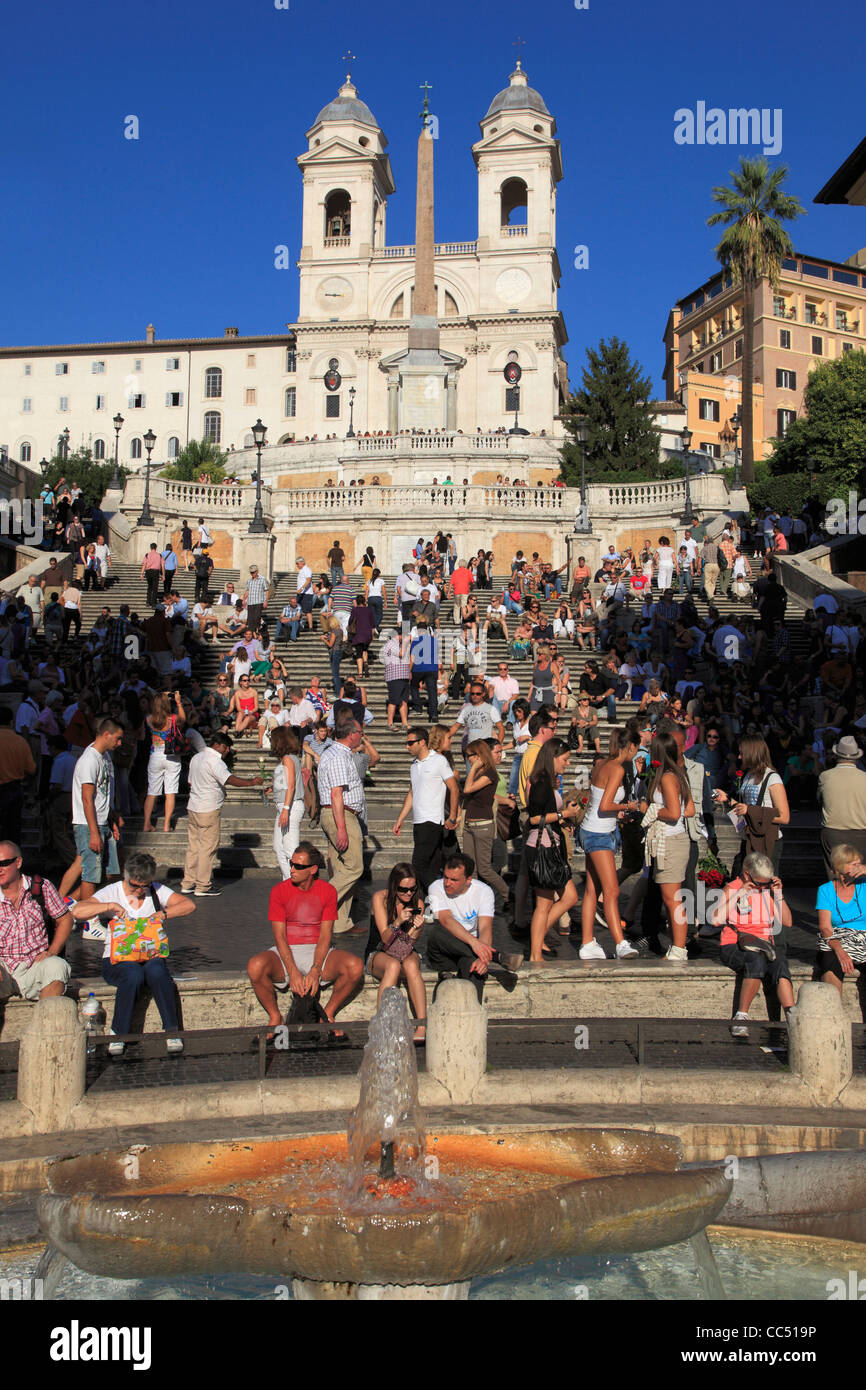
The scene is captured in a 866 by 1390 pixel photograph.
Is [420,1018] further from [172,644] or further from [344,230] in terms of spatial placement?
[344,230]

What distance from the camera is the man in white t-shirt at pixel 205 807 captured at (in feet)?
39.4

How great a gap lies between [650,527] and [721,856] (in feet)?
74.7

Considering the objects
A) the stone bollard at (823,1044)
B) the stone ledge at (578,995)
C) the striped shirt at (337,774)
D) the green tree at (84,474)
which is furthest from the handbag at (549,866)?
the green tree at (84,474)

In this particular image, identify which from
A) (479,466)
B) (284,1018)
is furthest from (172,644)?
(479,466)

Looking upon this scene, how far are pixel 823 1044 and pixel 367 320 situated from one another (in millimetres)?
70294

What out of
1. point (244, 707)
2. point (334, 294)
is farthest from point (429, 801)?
point (334, 294)

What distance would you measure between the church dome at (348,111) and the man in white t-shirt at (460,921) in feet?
254

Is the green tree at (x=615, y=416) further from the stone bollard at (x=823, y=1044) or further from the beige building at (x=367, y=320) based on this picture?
the stone bollard at (x=823, y=1044)

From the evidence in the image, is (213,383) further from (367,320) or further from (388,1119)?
(388,1119)

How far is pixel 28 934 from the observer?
26.9 ft

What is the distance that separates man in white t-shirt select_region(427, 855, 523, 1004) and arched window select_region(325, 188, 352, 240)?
74.1 meters

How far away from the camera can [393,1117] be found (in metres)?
6.50

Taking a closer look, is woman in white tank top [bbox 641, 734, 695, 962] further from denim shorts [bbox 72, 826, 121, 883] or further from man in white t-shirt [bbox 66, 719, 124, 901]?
denim shorts [bbox 72, 826, 121, 883]

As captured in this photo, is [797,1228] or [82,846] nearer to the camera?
[797,1228]
